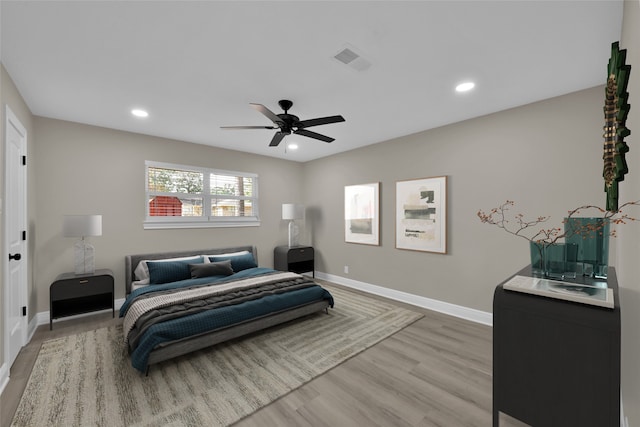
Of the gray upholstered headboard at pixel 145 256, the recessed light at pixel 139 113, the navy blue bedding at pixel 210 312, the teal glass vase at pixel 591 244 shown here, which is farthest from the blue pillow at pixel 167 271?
the teal glass vase at pixel 591 244

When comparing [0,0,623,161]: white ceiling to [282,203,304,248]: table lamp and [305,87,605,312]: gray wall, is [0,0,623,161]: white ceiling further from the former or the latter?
[282,203,304,248]: table lamp

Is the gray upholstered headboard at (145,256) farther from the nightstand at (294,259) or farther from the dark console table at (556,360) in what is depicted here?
the dark console table at (556,360)

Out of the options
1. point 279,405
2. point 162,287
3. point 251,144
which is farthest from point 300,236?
point 279,405

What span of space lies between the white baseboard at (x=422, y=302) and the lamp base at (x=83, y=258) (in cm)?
393

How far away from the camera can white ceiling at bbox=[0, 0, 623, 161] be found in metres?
1.74

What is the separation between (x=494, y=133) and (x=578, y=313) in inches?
109

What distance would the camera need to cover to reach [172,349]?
2498 mm

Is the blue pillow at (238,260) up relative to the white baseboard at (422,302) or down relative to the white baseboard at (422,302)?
up

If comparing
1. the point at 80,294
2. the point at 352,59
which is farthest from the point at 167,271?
the point at 352,59

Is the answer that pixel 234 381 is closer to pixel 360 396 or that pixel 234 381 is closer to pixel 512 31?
pixel 360 396

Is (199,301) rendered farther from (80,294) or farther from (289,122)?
(289,122)

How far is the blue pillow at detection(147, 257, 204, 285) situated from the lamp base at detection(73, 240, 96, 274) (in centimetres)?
67

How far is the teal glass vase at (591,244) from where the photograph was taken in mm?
1590

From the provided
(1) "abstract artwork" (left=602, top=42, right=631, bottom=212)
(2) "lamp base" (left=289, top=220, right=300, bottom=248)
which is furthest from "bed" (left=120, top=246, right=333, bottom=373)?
(1) "abstract artwork" (left=602, top=42, right=631, bottom=212)
